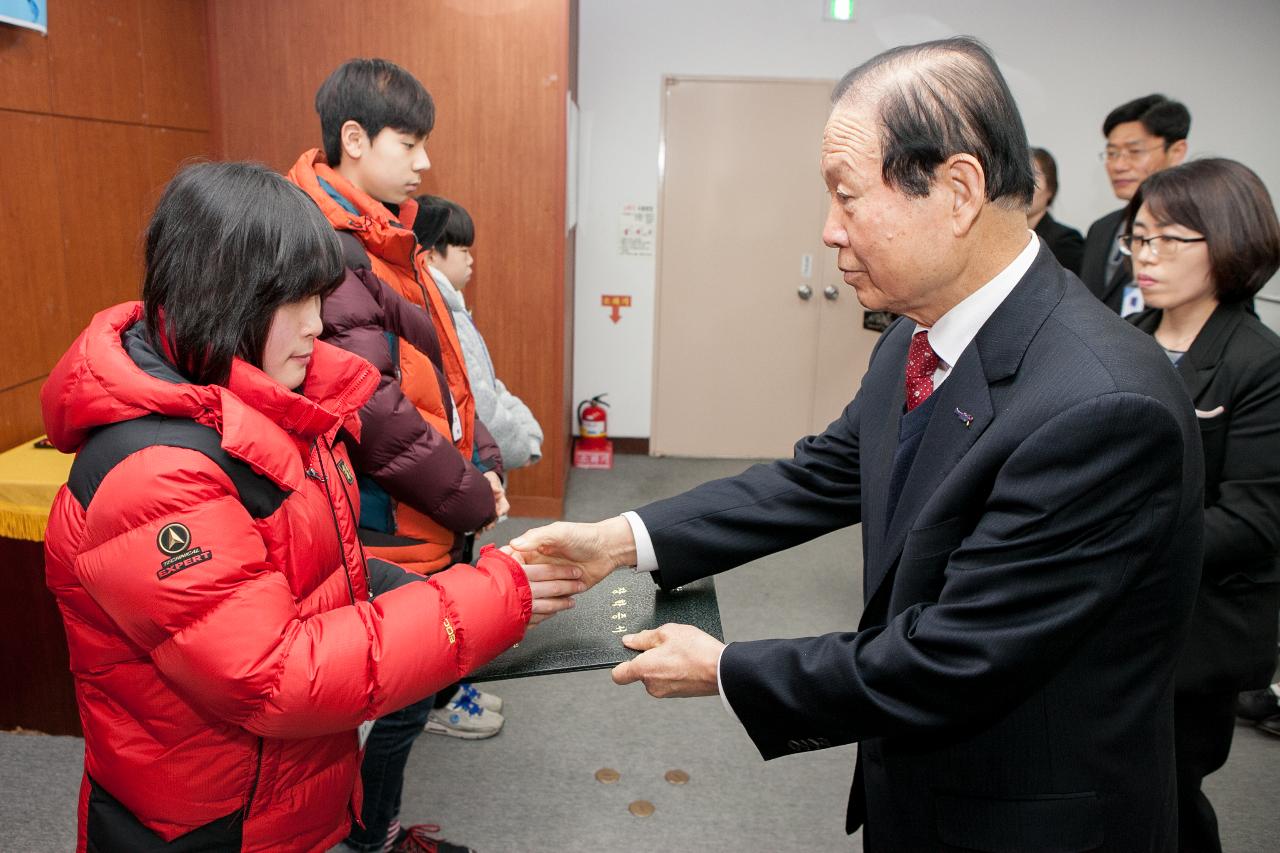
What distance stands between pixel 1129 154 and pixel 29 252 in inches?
146

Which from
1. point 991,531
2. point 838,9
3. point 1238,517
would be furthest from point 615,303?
point 991,531

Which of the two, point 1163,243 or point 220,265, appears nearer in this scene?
point 220,265

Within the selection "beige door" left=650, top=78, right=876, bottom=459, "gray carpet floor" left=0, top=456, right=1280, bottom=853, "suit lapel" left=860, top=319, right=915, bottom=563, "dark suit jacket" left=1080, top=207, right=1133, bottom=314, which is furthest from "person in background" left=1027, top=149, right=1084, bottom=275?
"suit lapel" left=860, top=319, right=915, bottom=563

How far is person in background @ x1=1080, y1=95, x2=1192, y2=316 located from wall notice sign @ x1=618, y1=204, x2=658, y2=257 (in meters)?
2.47

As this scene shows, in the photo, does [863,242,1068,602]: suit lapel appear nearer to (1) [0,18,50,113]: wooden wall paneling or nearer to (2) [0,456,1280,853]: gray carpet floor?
(2) [0,456,1280,853]: gray carpet floor

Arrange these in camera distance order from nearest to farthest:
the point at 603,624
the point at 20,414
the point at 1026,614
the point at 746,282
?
the point at 1026,614
the point at 603,624
the point at 20,414
the point at 746,282

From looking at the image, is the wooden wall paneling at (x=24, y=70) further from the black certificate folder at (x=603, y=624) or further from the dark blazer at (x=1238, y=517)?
the dark blazer at (x=1238, y=517)

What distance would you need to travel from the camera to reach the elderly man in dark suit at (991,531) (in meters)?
0.99

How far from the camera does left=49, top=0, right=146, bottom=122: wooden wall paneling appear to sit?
9.09 feet

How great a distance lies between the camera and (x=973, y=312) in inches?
45.5

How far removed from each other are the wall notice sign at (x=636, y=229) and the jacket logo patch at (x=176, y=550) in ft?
15.2

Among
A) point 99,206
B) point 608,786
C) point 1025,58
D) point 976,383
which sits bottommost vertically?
point 608,786

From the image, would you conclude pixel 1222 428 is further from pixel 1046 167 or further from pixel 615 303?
pixel 615 303

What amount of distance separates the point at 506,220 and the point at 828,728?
3571mm
